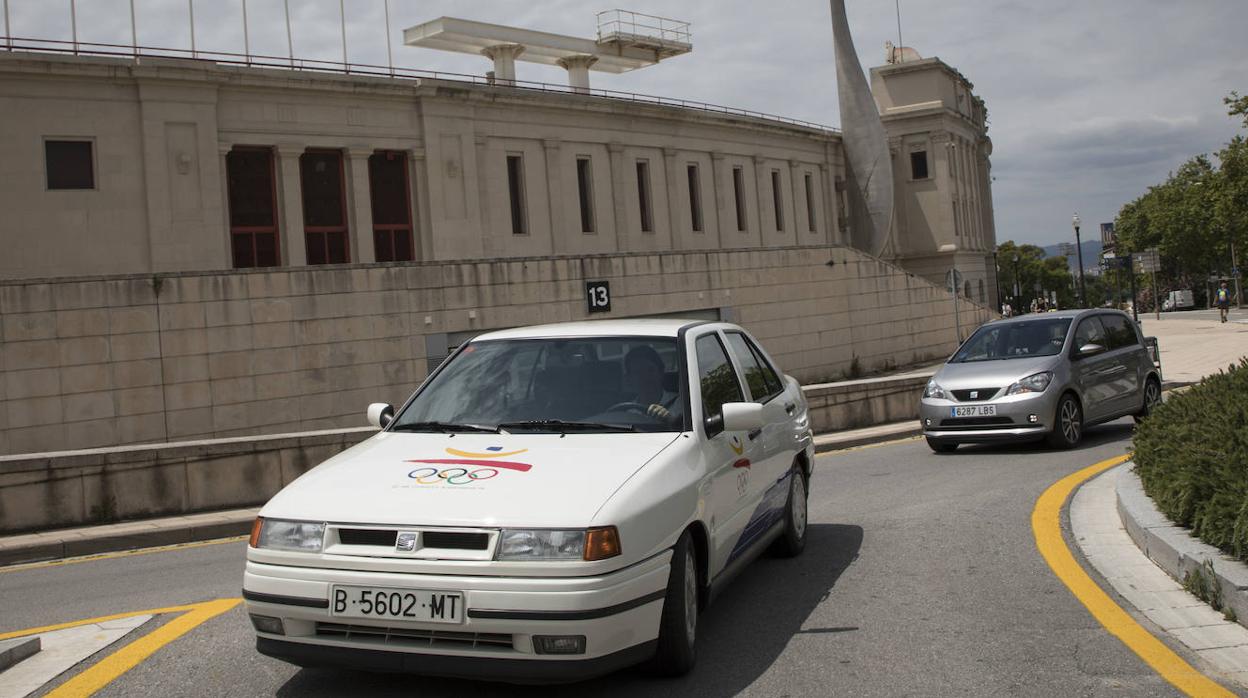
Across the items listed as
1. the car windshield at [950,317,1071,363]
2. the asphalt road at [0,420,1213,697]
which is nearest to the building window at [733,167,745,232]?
the car windshield at [950,317,1071,363]

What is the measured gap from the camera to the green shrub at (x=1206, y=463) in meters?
6.30

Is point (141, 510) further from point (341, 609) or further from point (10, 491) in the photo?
point (341, 609)

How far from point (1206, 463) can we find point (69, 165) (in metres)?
35.4

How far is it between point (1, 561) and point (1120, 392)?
41.2 ft

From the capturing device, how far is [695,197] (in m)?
57.4

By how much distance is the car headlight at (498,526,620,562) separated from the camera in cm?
469

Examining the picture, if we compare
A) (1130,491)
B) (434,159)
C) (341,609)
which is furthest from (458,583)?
(434,159)

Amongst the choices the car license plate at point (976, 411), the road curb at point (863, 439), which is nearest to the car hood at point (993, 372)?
the car license plate at point (976, 411)

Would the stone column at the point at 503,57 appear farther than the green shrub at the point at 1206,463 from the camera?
Yes

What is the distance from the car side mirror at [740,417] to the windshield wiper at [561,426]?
1.64 feet

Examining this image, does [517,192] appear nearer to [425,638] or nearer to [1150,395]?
[1150,395]

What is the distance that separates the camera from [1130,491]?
8.73m

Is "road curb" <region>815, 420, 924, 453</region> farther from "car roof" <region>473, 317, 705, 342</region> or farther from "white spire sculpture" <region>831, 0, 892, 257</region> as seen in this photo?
"white spire sculpture" <region>831, 0, 892, 257</region>

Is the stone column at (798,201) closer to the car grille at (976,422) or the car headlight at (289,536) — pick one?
the car grille at (976,422)
